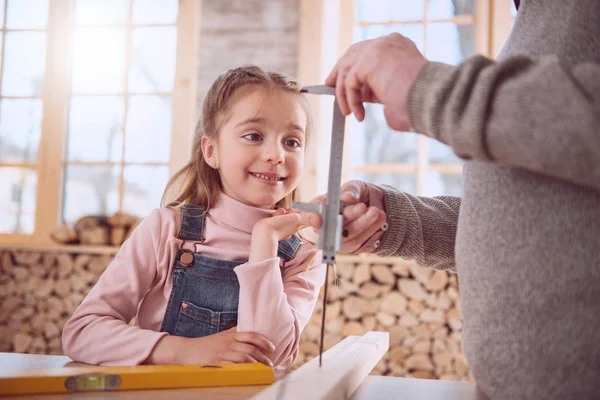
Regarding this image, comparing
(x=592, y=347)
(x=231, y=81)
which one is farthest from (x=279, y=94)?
(x=592, y=347)

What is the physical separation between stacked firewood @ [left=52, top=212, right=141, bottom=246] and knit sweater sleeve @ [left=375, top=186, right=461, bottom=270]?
2571 mm

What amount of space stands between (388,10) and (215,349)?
115 inches

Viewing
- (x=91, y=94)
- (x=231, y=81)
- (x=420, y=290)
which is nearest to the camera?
(x=231, y=81)

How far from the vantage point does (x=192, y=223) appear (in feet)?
4.89

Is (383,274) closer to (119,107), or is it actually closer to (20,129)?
(119,107)

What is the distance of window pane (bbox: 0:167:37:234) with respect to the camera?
3.90 m

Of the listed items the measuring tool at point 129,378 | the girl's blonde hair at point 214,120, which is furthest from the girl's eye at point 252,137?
the measuring tool at point 129,378

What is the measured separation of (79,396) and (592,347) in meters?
0.69

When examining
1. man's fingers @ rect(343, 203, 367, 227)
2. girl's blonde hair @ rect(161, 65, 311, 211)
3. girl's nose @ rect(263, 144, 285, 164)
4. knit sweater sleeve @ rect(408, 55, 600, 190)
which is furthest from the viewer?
girl's blonde hair @ rect(161, 65, 311, 211)

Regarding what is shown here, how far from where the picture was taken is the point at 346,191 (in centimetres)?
117

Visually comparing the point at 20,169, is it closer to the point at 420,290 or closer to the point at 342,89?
the point at 420,290

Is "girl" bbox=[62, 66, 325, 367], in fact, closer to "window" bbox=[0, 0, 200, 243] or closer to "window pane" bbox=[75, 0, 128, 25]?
"window" bbox=[0, 0, 200, 243]

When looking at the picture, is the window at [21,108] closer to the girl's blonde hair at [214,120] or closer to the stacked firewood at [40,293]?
the stacked firewood at [40,293]

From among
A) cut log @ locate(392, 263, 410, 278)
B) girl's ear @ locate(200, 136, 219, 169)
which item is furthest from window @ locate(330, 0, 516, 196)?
girl's ear @ locate(200, 136, 219, 169)
